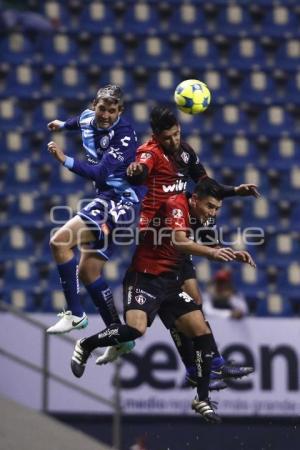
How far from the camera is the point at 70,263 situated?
8.60 metres

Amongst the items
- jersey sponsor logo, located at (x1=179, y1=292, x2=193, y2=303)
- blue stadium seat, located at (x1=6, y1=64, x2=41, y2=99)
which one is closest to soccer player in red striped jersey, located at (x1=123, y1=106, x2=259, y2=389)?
jersey sponsor logo, located at (x1=179, y1=292, x2=193, y2=303)

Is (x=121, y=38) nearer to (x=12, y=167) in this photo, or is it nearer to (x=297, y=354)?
(x=12, y=167)

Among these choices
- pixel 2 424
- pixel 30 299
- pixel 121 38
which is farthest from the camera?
pixel 121 38

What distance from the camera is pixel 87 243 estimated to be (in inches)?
340

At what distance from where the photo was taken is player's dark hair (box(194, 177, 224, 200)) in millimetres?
8531

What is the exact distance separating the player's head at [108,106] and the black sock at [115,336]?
141 cm

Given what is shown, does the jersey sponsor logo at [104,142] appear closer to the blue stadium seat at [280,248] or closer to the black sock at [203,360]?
the black sock at [203,360]

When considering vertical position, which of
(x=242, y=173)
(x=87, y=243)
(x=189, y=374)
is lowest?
(x=189, y=374)

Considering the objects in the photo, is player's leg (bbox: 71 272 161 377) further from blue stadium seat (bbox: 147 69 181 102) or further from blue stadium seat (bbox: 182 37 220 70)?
blue stadium seat (bbox: 182 37 220 70)

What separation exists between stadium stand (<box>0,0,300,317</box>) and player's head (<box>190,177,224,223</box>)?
12.8 ft

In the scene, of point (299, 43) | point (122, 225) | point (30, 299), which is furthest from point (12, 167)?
point (122, 225)

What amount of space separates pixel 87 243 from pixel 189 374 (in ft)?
4.09

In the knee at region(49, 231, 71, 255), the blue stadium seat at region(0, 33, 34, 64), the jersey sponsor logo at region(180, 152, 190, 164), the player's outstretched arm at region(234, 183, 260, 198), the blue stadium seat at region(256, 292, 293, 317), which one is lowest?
the knee at region(49, 231, 71, 255)

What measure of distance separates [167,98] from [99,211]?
197 inches
